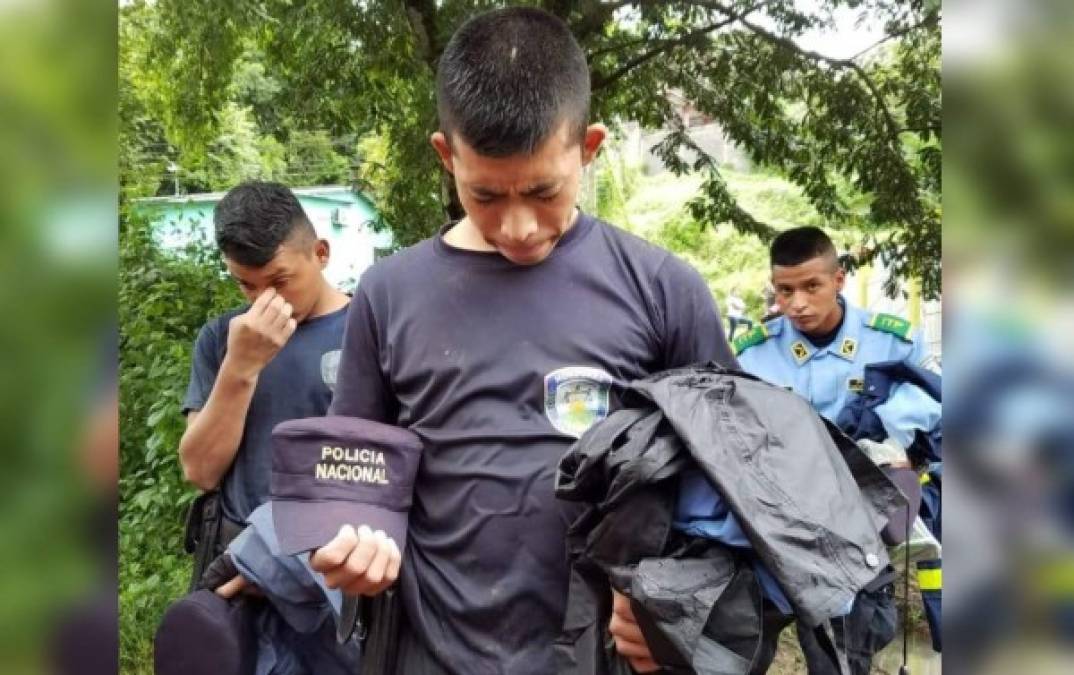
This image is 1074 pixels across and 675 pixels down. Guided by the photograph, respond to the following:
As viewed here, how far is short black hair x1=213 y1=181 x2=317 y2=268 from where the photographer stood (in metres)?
2.54

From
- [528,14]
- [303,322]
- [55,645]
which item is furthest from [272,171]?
[55,645]

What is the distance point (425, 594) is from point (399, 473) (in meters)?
0.21

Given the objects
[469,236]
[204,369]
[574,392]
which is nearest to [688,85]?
[204,369]

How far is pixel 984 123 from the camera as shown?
733 millimetres

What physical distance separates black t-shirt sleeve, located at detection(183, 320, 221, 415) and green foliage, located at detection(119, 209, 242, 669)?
219 cm

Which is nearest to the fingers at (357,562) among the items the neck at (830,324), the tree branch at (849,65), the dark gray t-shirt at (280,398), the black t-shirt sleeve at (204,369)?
the dark gray t-shirt at (280,398)

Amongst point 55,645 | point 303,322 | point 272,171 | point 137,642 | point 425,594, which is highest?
point 272,171

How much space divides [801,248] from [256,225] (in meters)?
2.33

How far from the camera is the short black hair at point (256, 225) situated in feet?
8.34

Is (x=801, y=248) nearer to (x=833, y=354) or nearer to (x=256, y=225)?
(x=833, y=354)

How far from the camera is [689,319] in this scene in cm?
152

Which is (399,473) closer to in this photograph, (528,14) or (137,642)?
(528,14)

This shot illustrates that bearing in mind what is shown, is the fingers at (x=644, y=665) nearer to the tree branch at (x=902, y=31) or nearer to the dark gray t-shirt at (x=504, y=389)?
the dark gray t-shirt at (x=504, y=389)

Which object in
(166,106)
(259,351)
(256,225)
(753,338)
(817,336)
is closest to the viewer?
(259,351)
